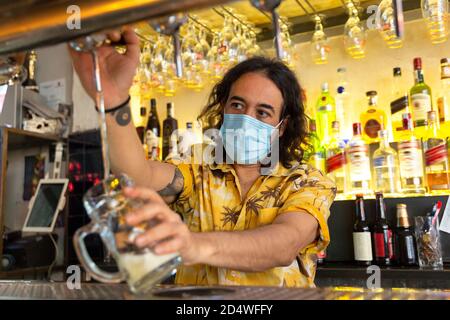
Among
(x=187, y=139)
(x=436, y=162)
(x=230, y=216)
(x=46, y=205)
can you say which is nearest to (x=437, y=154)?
(x=436, y=162)

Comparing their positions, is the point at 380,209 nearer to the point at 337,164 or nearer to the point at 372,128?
the point at 337,164

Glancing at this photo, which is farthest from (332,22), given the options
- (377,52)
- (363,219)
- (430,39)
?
(363,219)

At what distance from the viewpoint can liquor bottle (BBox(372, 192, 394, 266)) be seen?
1.77m

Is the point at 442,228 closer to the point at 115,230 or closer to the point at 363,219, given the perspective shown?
the point at 363,219

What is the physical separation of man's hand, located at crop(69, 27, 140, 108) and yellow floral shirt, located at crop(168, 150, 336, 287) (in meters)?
0.42

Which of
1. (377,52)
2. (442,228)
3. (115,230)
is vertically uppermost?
(377,52)

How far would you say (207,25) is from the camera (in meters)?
2.34

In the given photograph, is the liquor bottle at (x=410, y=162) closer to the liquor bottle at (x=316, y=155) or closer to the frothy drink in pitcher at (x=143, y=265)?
the liquor bottle at (x=316, y=155)

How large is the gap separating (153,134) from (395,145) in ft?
4.06

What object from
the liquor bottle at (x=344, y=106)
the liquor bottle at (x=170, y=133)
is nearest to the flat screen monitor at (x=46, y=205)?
the liquor bottle at (x=170, y=133)

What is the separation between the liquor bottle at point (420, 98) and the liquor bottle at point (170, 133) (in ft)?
3.90

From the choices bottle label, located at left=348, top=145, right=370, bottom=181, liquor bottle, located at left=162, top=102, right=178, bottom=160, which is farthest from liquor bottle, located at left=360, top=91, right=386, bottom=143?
liquor bottle, located at left=162, top=102, right=178, bottom=160

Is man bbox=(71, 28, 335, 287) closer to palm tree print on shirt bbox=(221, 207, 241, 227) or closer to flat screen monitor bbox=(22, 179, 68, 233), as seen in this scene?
palm tree print on shirt bbox=(221, 207, 241, 227)

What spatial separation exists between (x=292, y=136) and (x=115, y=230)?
3.13 ft
